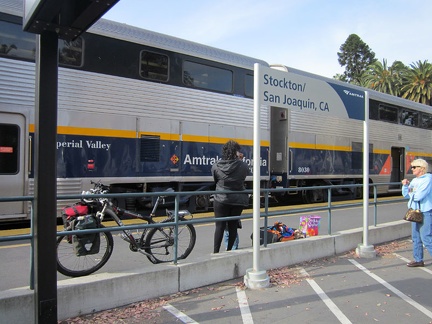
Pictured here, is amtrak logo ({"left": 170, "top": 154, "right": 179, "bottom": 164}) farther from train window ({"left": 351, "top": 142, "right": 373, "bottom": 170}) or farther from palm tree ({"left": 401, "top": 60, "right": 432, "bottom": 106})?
palm tree ({"left": 401, "top": 60, "right": 432, "bottom": 106})

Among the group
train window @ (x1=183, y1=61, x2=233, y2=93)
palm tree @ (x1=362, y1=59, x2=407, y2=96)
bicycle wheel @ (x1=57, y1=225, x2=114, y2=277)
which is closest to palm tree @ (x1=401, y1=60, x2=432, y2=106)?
palm tree @ (x1=362, y1=59, x2=407, y2=96)

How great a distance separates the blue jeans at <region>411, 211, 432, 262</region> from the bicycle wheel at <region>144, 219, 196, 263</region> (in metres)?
3.33

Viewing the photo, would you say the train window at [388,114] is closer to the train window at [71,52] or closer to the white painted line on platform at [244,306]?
the train window at [71,52]

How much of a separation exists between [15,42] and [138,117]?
9.25 ft

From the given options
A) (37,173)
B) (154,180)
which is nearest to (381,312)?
A: (37,173)

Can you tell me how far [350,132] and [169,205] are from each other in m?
8.72

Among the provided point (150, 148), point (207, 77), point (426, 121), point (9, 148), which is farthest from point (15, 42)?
point (426, 121)

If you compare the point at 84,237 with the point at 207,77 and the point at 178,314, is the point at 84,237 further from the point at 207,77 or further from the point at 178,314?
the point at 207,77

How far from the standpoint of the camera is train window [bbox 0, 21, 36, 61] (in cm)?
703

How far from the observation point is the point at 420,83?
4528 cm

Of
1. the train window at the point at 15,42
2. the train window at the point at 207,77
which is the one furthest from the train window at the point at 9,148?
the train window at the point at 207,77

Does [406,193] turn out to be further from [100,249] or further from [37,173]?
[37,173]

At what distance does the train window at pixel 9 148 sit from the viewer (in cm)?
698

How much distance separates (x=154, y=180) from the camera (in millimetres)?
9000
